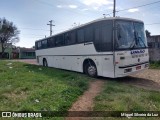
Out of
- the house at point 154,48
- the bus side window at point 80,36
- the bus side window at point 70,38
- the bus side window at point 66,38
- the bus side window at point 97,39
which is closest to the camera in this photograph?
the bus side window at point 97,39

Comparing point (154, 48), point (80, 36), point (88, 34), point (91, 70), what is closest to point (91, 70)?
point (91, 70)

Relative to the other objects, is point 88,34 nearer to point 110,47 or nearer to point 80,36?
point 80,36

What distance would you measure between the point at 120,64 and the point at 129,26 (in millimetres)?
2093

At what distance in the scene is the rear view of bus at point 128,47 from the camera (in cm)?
1205

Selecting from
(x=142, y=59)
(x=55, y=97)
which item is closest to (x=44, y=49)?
(x=142, y=59)

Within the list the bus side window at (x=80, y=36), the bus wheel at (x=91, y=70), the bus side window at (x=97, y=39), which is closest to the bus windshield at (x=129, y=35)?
the bus side window at (x=97, y=39)

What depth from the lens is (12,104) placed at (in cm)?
736

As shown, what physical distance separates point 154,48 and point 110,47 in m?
17.3

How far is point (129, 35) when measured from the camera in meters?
12.4

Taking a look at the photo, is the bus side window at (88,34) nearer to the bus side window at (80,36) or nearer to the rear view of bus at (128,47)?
the bus side window at (80,36)

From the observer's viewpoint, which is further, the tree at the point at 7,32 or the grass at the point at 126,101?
the tree at the point at 7,32

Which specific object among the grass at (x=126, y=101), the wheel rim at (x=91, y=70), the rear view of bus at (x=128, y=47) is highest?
the rear view of bus at (x=128, y=47)

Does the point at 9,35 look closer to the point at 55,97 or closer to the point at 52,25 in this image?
the point at 52,25

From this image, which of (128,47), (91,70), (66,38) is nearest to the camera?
(128,47)
